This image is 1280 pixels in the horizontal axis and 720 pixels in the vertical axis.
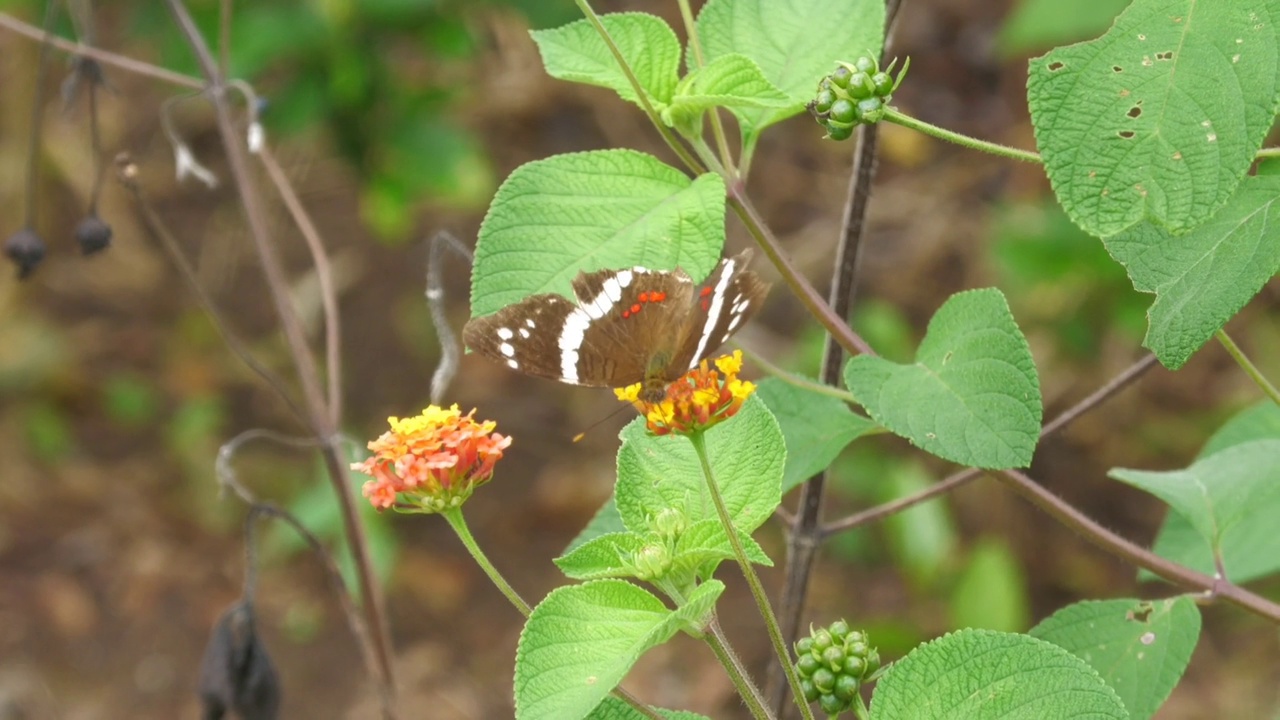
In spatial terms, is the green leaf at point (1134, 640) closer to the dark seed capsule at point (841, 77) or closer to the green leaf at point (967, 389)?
the green leaf at point (967, 389)

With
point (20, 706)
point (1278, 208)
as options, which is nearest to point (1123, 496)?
point (1278, 208)

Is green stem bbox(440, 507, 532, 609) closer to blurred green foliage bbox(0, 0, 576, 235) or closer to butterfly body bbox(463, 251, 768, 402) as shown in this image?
butterfly body bbox(463, 251, 768, 402)

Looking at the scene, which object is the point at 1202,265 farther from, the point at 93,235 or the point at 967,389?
the point at 93,235

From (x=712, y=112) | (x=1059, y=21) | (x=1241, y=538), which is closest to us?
(x=712, y=112)

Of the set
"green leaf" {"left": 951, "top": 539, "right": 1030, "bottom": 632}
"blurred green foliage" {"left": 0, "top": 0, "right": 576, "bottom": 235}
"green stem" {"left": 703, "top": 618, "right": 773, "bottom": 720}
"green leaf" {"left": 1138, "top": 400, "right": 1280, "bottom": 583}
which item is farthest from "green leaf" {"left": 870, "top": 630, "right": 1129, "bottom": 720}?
"blurred green foliage" {"left": 0, "top": 0, "right": 576, "bottom": 235}

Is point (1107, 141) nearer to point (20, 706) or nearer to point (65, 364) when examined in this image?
point (20, 706)

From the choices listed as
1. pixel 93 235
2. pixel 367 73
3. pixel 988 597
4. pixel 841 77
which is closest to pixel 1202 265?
pixel 841 77
